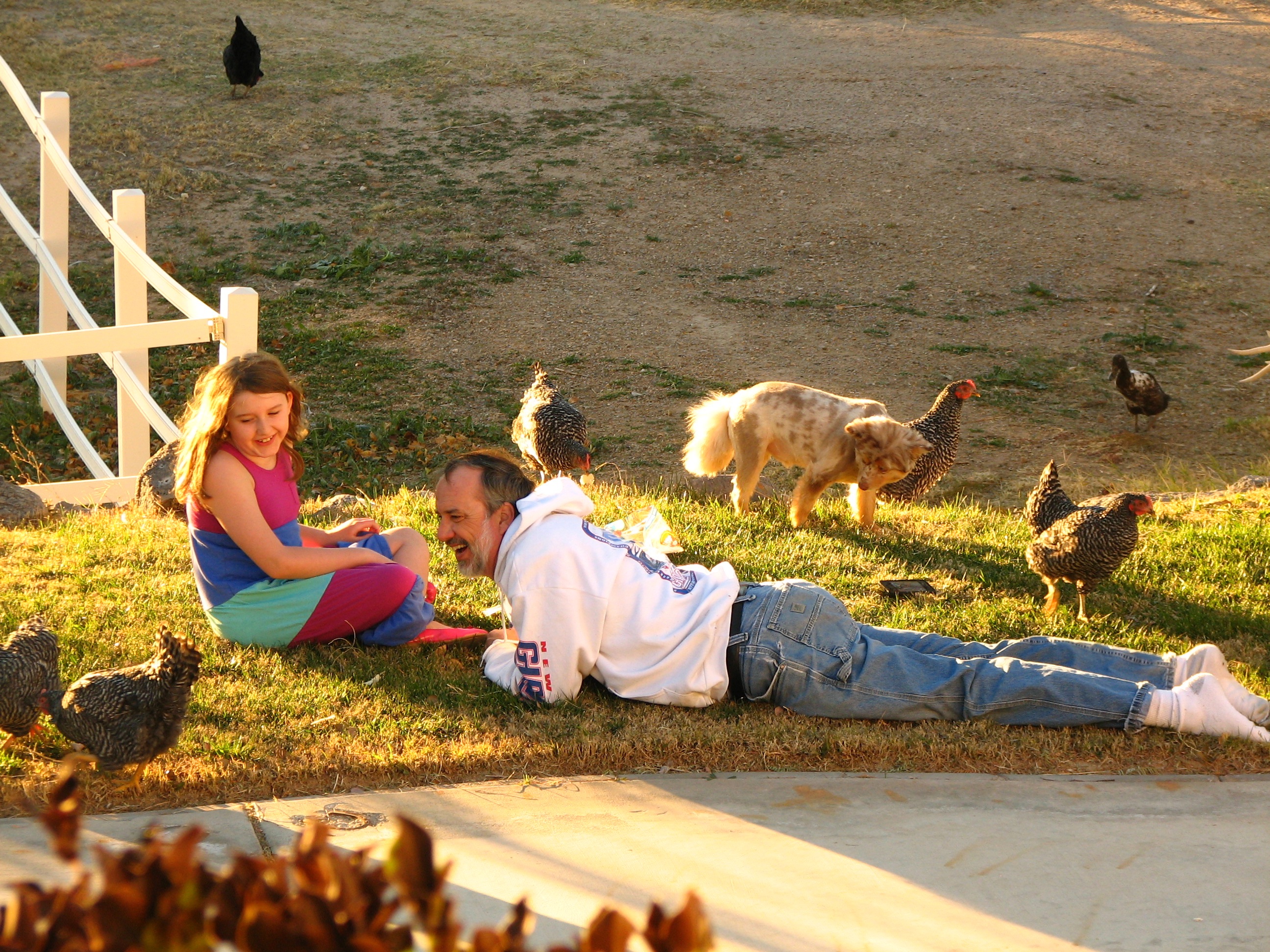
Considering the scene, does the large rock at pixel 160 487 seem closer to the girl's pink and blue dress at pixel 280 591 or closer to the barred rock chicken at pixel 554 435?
the barred rock chicken at pixel 554 435

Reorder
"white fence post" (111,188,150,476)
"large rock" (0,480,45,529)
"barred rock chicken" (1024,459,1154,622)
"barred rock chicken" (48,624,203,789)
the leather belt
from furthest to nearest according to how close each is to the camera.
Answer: "white fence post" (111,188,150,476) → "large rock" (0,480,45,529) → "barred rock chicken" (1024,459,1154,622) → the leather belt → "barred rock chicken" (48,624,203,789)

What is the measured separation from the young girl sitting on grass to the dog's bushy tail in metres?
2.68

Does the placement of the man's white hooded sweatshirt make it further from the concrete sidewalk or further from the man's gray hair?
the concrete sidewalk

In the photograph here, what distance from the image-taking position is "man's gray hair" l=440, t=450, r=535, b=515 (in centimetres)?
424

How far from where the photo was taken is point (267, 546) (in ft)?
15.0

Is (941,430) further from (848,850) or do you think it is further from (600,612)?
(848,850)

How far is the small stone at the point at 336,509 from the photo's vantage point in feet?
22.8

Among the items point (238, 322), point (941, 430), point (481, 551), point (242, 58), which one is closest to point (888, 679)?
point (481, 551)

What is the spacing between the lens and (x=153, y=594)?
214 inches

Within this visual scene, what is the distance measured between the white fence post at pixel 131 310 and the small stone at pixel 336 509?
62.5 inches

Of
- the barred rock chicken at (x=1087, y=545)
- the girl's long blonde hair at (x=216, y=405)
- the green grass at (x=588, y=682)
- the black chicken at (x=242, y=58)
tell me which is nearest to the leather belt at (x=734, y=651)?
the green grass at (x=588, y=682)

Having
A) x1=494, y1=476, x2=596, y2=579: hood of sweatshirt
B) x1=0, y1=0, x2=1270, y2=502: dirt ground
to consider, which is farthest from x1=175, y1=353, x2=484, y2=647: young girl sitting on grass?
x1=0, y1=0, x2=1270, y2=502: dirt ground

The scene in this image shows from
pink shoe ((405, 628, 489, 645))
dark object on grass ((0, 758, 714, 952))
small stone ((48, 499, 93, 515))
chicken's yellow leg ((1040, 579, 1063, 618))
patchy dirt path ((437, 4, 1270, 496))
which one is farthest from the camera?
patchy dirt path ((437, 4, 1270, 496))

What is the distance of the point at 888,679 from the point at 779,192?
12.8 meters
